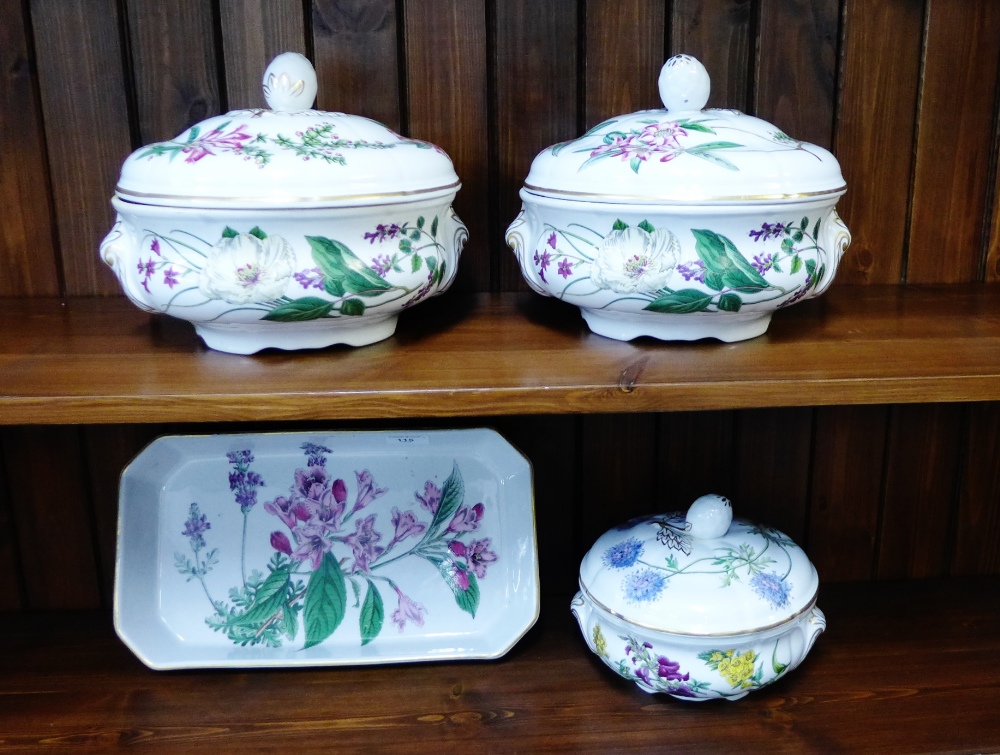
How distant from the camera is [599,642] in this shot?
2.23 feet

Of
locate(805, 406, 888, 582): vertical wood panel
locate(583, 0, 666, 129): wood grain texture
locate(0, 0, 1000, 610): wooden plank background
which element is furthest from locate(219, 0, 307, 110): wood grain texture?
locate(805, 406, 888, 582): vertical wood panel

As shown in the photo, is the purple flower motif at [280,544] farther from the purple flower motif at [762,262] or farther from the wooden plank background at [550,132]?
the purple flower motif at [762,262]

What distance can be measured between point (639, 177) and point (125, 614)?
0.51m

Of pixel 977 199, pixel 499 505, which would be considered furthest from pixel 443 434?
pixel 977 199

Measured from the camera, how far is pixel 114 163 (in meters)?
0.72

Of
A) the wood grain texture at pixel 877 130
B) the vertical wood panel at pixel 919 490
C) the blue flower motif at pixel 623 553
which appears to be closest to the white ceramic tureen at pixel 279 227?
the blue flower motif at pixel 623 553

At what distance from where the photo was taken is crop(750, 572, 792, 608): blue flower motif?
0.65 metres

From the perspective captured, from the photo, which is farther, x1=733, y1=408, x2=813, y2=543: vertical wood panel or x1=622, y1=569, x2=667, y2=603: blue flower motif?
x1=733, y1=408, x2=813, y2=543: vertical wood panel

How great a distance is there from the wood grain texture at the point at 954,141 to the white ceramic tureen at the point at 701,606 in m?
0.29

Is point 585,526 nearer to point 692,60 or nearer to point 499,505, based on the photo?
point 499,505

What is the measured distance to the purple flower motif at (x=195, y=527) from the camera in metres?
0.74

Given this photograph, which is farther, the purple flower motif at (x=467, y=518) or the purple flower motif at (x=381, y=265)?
the purple flower motif at (x=467, y=518)

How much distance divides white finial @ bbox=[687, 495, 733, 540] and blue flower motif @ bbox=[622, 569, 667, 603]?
52 millimetres

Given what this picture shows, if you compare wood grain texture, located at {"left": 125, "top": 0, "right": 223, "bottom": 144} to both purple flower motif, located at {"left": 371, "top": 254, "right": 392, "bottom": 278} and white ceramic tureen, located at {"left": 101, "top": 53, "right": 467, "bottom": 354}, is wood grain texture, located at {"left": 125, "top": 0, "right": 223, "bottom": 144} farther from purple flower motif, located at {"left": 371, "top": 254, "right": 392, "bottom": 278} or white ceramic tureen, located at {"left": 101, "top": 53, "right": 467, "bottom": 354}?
purple flower motif, located at {"left": 371, "top": 254, "right": 392, "bottom": 278}
